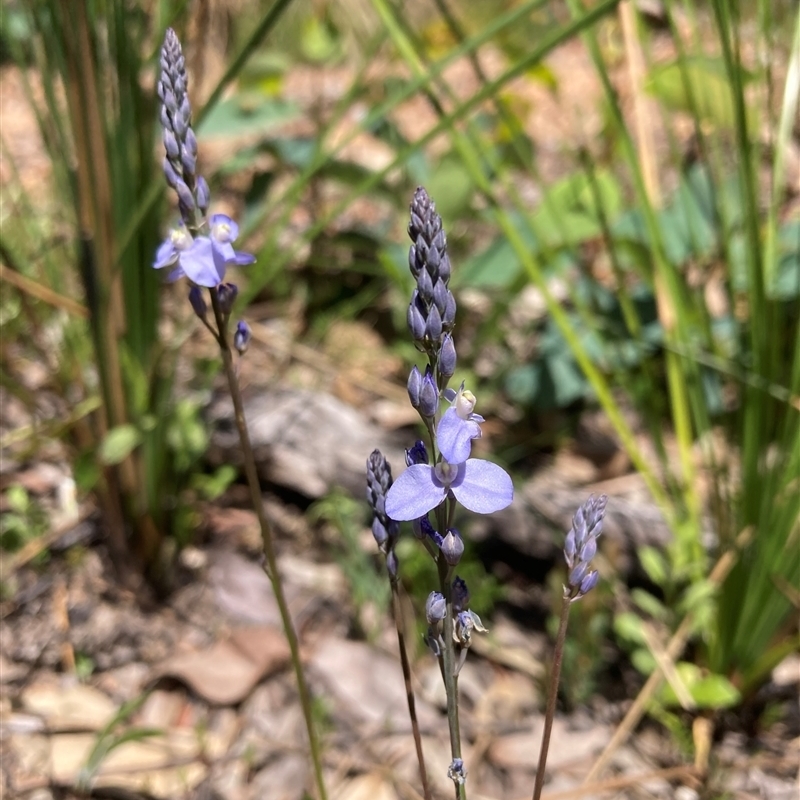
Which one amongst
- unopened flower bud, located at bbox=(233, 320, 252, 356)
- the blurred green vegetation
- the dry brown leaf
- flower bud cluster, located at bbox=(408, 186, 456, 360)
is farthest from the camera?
the dry brown leaf

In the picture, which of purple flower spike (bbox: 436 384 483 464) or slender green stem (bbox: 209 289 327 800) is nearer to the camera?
purple flower spike (bbox: 436 384 483 464)

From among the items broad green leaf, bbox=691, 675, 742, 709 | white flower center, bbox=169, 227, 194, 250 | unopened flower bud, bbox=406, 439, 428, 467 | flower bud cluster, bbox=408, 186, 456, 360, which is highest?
white flower center, bbox=169, 227, 194, 250

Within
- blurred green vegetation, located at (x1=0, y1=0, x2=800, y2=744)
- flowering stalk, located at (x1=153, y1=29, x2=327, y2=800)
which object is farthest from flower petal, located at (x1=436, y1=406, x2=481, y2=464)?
blurred green vegetation, located at (x1=0, y1=0, x2=800, y2=744)

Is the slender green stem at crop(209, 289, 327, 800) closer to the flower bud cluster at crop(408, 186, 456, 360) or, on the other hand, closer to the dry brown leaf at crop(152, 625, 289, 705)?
the flower bud cluster at crop(408, 186, 456, 360)

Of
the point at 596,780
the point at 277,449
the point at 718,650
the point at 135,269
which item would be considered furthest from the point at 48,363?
the point at 718,650

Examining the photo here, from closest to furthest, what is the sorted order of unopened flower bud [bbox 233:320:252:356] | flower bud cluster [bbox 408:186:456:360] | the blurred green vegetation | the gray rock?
flower bud cluster [bbox 408:186:456:360] < unopened flower bud [bbox 233:320:252:356] < the blurred green vegetation < the gray rock

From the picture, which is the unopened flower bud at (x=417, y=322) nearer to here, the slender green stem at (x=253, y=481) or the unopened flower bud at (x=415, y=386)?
the unopened flower bud at (x=415, y=386)

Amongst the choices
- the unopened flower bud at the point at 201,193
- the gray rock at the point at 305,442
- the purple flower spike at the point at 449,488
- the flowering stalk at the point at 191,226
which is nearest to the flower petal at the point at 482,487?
the purple flower spike at the point at 449,488
